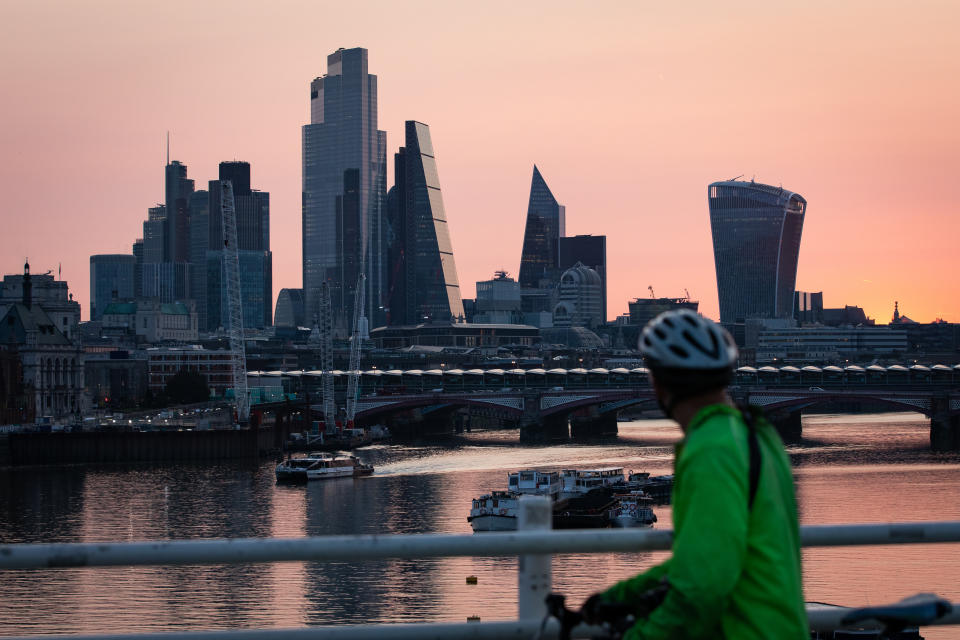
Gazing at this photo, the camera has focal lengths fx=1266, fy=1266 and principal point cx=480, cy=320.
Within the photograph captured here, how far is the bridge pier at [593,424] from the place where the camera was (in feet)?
328

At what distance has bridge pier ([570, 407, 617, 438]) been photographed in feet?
328

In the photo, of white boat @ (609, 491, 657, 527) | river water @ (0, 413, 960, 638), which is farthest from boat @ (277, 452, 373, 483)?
white boat @ (609, 491, 657, 527)

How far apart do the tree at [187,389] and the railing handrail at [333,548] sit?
109m

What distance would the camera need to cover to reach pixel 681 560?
3.25 m

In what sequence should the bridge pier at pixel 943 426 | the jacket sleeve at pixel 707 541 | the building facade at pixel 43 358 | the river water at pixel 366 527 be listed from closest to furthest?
the jacket sleeve at pixel 707 541
the river water at pixel 366 527
the bridge pier at pixel 943 426
the building facade at pixel 43 358

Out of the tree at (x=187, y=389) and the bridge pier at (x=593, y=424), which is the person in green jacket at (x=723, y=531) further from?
the tree at (x=187, y=389)

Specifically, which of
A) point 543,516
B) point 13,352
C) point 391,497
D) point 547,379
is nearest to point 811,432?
point 547,379

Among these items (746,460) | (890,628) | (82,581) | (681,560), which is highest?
(746,460)

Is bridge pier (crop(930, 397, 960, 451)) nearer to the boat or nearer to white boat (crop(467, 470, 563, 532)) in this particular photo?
the boat

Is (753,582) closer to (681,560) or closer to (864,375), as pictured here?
(681,560)

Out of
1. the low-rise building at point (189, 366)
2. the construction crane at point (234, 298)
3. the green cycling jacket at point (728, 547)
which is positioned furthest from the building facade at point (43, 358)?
the green cycling jacket at point (728, 547)

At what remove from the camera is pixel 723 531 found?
3215 millimetres

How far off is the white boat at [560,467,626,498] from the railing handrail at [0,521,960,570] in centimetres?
4797

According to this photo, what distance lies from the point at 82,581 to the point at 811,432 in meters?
71.3
